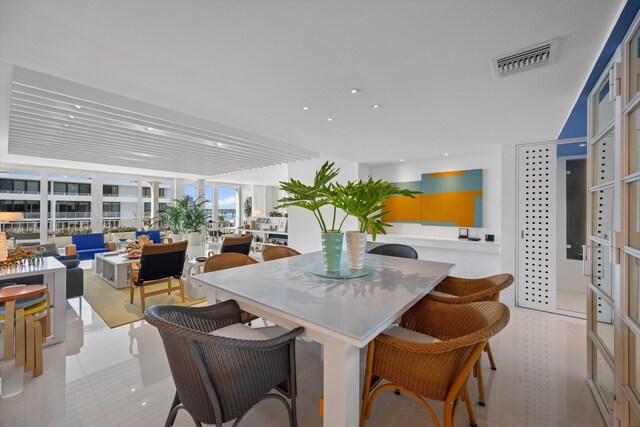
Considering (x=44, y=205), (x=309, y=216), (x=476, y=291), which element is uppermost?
(x=44, y=205)

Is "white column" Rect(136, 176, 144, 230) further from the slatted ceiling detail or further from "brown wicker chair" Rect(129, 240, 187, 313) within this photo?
"brown wicker chair" Rect(129, 240, 187, 313)

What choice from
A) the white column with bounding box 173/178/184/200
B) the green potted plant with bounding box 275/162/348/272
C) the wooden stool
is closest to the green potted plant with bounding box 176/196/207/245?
the white column with bounding box 173/178/184/200

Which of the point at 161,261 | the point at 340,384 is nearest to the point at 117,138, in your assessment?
the point at 161,261

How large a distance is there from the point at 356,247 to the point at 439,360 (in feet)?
3.28

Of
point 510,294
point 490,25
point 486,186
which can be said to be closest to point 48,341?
point 490,25

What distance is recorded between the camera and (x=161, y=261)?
3.73 m

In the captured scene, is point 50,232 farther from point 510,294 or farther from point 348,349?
point 510,294

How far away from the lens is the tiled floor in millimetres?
1779

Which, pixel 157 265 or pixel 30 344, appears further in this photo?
pixel 157 265

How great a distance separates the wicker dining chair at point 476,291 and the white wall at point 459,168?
228 cm

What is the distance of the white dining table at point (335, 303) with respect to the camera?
1.22m

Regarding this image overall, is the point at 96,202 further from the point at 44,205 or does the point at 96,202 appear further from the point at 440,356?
the point at 440,356

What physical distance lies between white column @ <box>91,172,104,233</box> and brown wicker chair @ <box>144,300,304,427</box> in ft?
26.5

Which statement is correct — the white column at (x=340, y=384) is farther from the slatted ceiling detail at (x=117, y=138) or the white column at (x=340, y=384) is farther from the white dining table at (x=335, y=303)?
the slatted ceiling detail at (x=117, y=138)
